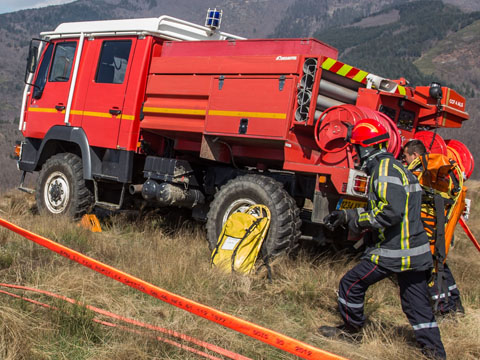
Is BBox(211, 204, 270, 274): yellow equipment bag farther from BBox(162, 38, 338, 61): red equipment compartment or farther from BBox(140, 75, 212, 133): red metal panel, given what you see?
BBox(162, 38, 338, 61): red equipment compartment

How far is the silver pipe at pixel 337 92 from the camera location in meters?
5.96

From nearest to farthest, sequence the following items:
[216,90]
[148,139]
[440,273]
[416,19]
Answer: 1. [440,273]
2. [216,90]
3. [148,139]
4. [416,19]

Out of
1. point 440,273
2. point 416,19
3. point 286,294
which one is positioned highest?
point 416,19

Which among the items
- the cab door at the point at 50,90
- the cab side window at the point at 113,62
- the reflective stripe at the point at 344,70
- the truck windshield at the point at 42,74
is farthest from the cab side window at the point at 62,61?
the reflective stripe at the point at 344,70

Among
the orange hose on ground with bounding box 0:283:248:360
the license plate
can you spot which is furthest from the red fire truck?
the orange hose on ground with bounding box 0:283:248:360

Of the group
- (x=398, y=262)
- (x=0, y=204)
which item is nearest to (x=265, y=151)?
(x=398, y=262)

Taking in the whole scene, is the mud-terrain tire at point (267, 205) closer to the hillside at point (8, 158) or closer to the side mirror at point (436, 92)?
the side mirror at point (436, 92)

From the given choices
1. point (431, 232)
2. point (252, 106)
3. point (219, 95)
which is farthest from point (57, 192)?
point (431, 232)

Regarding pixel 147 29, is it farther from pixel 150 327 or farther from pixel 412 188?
pixel 150 327

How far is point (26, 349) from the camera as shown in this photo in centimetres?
353

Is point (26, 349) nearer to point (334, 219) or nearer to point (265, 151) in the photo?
point (334, 219)

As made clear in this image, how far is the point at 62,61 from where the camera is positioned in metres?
8.31

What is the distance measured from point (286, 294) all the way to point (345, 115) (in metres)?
1.83

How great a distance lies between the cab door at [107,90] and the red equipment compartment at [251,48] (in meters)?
0.63
